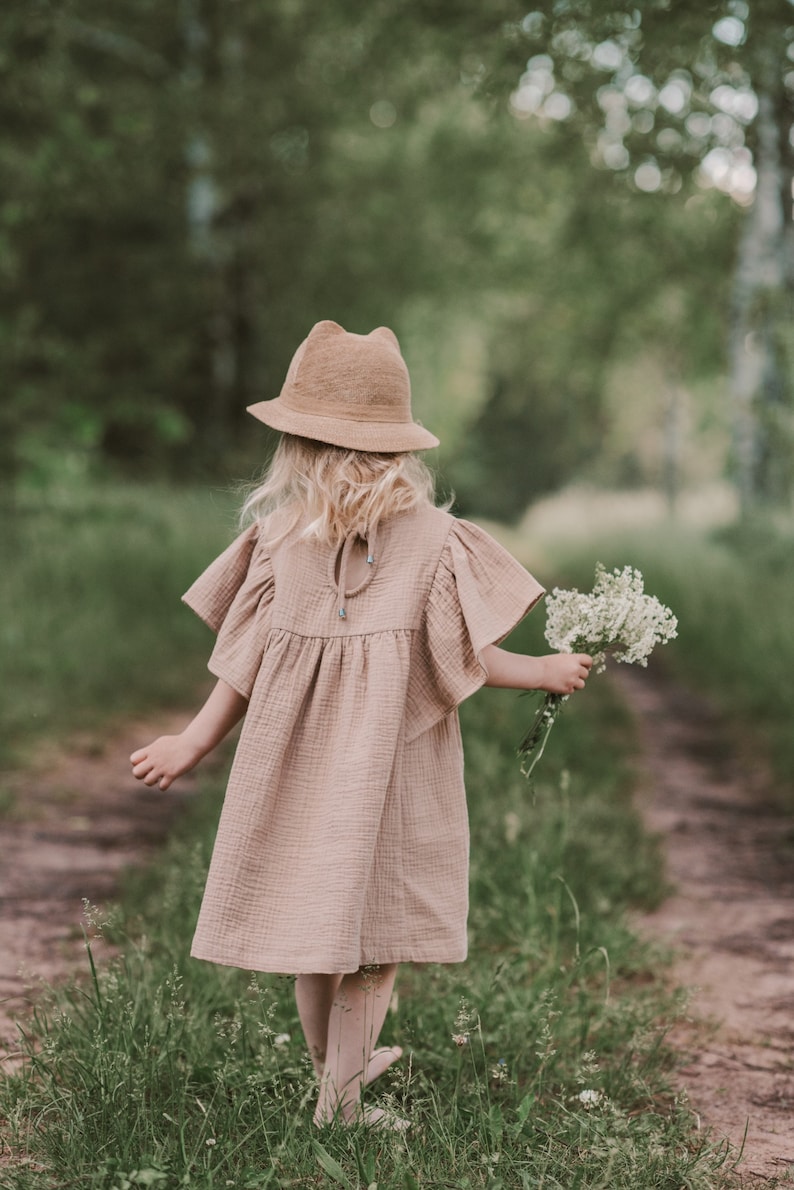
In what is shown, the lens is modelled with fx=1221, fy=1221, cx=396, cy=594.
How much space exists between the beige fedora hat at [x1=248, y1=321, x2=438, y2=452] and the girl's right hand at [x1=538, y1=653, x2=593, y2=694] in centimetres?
57

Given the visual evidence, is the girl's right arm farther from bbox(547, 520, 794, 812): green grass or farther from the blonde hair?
bbox(547, 520, 794, 812): green grass

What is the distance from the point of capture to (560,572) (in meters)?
20.7

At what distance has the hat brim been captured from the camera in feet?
9.05

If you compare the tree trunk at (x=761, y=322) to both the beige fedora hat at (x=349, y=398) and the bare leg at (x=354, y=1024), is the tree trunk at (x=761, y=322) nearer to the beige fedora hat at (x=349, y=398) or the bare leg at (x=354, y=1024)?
the beige fedora hat at (x=349, y=398)

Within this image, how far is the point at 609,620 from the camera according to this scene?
2.77m

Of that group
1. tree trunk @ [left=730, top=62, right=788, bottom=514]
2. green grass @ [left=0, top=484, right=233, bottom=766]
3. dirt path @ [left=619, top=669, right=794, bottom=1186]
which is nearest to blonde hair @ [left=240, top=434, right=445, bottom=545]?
dirt path @ [left=619, top=669, right=794, bottom=1186]

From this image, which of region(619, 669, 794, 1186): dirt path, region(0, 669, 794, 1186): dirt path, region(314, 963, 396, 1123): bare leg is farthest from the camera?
region(0, 669, 794, 1186): dirt path

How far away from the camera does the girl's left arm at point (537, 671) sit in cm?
274

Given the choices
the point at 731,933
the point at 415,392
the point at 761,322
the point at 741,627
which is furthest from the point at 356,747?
the point at 415,392

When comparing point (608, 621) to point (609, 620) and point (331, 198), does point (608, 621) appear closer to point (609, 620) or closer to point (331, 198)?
point (609, 620)

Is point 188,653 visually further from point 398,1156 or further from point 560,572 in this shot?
point 560,572

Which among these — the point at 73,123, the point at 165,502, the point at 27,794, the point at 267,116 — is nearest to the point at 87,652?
the point at 27,794

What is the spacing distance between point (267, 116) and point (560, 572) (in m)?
9.81

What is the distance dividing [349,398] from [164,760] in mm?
932
